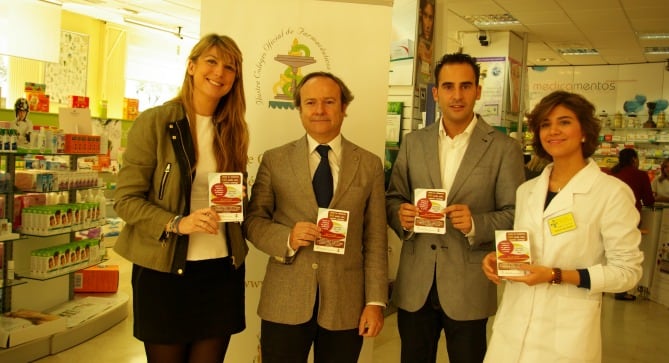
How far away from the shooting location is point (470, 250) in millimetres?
2453

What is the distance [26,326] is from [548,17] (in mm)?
7962

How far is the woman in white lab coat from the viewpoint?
1.98 m

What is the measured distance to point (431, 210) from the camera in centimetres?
230

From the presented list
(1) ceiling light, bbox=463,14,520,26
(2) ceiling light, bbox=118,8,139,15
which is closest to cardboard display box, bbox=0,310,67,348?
(2) ceiling light, bbox=118,8,139,15

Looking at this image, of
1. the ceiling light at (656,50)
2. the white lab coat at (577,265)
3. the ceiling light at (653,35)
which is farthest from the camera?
the ceiling light at (656,50)

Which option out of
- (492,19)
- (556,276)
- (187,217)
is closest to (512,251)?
(556,276)

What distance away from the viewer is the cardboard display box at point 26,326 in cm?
429

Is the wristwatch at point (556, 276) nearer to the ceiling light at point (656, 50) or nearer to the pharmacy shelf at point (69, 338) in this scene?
the pharmacy shelf at point (69, 338)

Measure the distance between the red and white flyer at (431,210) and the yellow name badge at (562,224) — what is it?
41 cm

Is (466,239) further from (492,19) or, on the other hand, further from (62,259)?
(492,19)

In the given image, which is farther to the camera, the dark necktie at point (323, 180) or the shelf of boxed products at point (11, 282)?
the shelf of boxed products at point (11, 282)

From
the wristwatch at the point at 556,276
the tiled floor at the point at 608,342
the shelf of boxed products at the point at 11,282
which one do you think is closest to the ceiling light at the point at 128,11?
the tiled floor at the point at 608,342

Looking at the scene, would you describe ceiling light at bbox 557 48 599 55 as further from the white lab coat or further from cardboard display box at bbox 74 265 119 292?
the white lab coat

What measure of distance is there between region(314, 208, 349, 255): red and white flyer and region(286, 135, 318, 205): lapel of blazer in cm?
15
